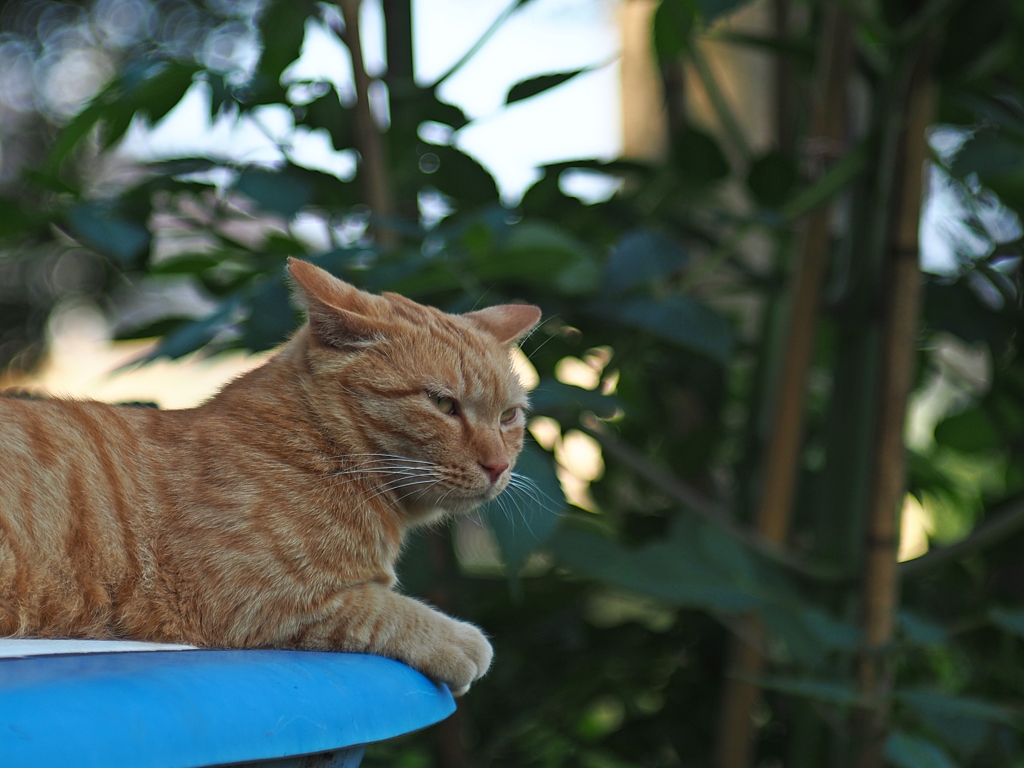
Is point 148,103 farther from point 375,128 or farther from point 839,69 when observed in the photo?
point 839,69

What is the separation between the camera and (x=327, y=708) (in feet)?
1.71

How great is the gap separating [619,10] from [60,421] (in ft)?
7.53

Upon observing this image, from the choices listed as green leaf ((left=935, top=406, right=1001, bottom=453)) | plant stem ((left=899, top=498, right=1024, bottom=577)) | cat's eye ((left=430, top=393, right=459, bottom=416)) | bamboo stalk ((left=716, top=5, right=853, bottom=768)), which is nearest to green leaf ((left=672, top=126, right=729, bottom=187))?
bamboo stalk ((left=716, top=5, right=853, bottom=768))

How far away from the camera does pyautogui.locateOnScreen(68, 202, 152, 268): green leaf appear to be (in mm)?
1015

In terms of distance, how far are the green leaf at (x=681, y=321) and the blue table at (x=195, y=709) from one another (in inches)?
24.6

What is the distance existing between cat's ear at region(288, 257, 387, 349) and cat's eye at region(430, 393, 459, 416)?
79mm

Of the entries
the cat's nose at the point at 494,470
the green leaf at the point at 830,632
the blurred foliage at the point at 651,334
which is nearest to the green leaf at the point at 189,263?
the blurred foliage at the point at 651,334

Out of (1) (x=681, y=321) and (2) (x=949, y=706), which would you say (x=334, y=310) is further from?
(2) (x=949, y=706)

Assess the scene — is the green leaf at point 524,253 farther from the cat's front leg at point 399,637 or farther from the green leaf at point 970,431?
the green leaf at point 970,431

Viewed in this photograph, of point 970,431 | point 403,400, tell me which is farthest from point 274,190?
point 970,431

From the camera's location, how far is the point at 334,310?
0.81m

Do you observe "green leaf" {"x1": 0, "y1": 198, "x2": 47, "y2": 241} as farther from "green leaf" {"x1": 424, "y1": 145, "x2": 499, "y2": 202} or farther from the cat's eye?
the cat's eye

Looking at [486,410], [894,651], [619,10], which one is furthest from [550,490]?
[619,10]

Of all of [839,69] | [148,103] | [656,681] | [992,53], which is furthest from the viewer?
[656,681]
